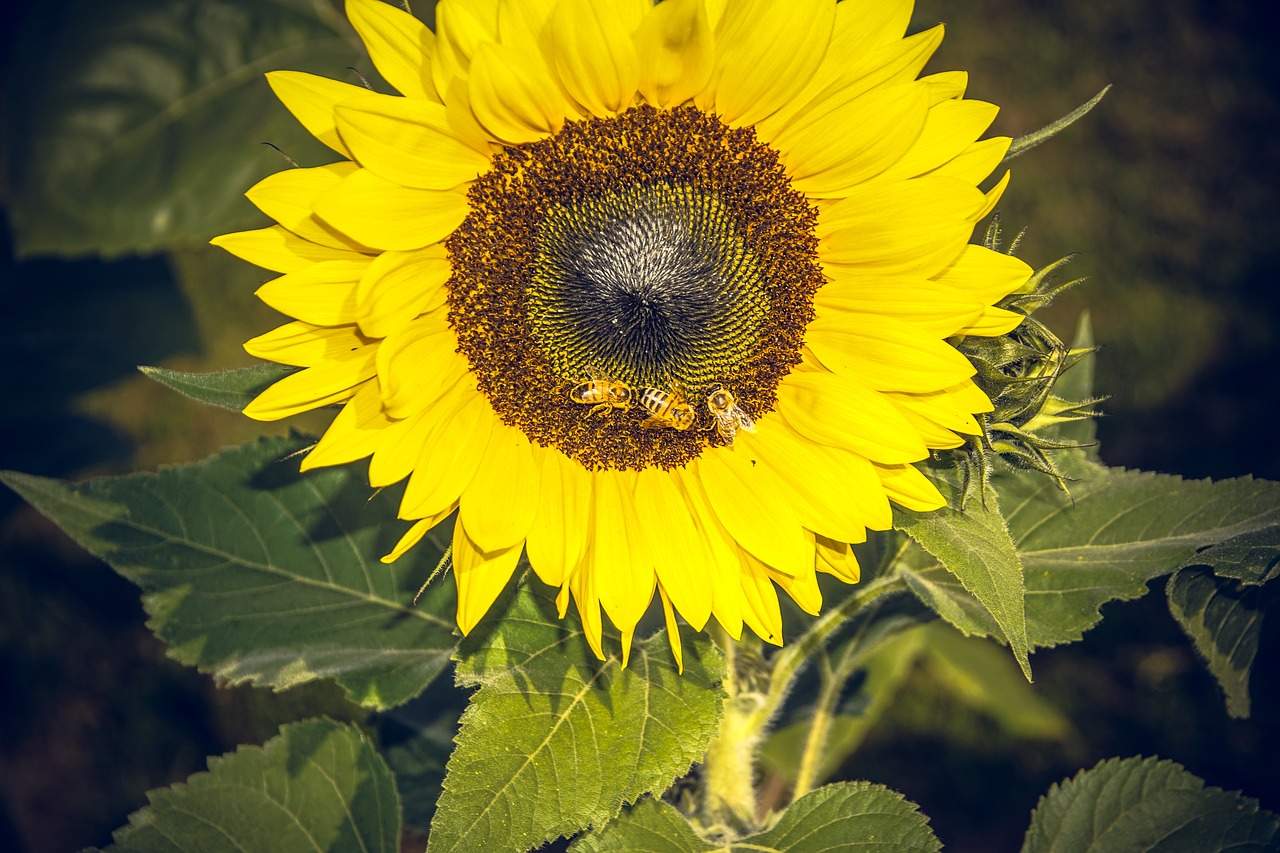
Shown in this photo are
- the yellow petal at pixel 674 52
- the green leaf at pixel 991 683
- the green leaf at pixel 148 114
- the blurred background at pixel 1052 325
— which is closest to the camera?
the yellow petal at pixel 674 52

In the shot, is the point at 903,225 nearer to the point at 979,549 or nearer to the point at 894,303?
the point at 894,303

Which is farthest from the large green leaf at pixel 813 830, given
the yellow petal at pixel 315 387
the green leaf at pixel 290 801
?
the yellow petal at pixel 315 387

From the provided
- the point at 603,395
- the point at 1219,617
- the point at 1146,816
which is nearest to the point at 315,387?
the point at 603,395

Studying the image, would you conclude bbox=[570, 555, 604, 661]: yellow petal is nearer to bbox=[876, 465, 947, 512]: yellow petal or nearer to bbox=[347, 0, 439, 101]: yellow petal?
bbox=[876, 465, 947, 512]: yellow petal

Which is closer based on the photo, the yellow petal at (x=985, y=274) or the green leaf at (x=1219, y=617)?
the yellow petal at (x=985, y=274)

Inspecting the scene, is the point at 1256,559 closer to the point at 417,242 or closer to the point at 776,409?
the point at 776,409

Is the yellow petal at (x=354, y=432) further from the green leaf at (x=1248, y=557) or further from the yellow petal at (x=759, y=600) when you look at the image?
the green leaf at (x=1248, y=557)
